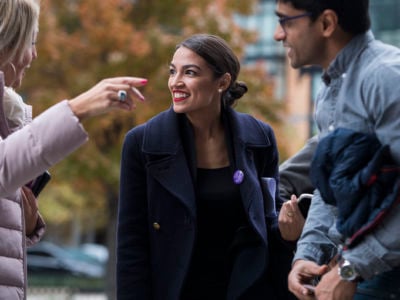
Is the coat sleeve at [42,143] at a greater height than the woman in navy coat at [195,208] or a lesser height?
greater

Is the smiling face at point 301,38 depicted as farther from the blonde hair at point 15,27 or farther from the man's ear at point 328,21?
the blonde hair at point 15,27

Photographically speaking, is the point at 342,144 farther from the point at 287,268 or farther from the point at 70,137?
the point at 287,268

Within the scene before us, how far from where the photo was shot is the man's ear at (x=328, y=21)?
317 centimetres

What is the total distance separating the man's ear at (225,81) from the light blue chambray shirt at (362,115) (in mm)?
1219

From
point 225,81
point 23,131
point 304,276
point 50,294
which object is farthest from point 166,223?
point 50,294

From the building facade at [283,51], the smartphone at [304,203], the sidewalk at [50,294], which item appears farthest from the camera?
the building facade at [283,51]

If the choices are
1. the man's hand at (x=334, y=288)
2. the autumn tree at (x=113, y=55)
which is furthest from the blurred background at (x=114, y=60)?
the man's hand at (x=334, y=288)

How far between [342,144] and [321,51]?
1.32 ft

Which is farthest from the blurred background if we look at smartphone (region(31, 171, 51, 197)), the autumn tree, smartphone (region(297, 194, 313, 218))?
smartphone (region(297, 194, 313, 218))

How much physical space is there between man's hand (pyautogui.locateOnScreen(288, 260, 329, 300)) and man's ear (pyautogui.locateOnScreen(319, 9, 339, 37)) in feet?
2.49

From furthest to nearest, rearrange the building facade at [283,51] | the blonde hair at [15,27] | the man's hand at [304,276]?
the building facade at [283,51]
the blonde hair at [15,27]
the man's hand at [304,276]

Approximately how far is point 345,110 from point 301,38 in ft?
1.09

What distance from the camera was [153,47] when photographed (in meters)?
16.9

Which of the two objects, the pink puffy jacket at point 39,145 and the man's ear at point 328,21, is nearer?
the pink puffy jacket at point 39,145
